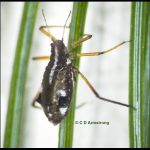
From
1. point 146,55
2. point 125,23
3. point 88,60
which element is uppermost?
point 125,23

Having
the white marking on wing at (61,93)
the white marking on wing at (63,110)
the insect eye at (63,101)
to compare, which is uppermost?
the white marking on wing at (61,93)

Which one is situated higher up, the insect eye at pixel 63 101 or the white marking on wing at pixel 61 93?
the white marking on wing at pixel 61 93

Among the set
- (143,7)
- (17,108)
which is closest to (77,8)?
(143,7)

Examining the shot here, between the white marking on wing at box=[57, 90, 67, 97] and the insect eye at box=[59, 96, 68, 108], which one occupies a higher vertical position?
the white marking on wing at box=[57, 90, 67, 97]

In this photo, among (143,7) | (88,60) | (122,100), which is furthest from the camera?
(88,60)

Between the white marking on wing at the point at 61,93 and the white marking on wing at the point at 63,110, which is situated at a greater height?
the white marking on wing at the point at 61,93

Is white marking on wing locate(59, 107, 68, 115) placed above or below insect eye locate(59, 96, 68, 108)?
below

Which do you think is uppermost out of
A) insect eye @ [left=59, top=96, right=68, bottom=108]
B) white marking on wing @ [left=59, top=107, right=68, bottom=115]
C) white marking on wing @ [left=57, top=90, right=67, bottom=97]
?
white marking on wing @ [left=57, top=90, right=67, bottom=97]

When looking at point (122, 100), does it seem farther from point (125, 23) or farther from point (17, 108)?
point (17, 108)

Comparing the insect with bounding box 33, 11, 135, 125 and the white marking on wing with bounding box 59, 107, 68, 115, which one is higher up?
the insect with bounding box 33, 11, 135, 125

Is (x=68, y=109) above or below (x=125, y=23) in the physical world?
below

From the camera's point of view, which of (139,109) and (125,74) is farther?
(125,74)
